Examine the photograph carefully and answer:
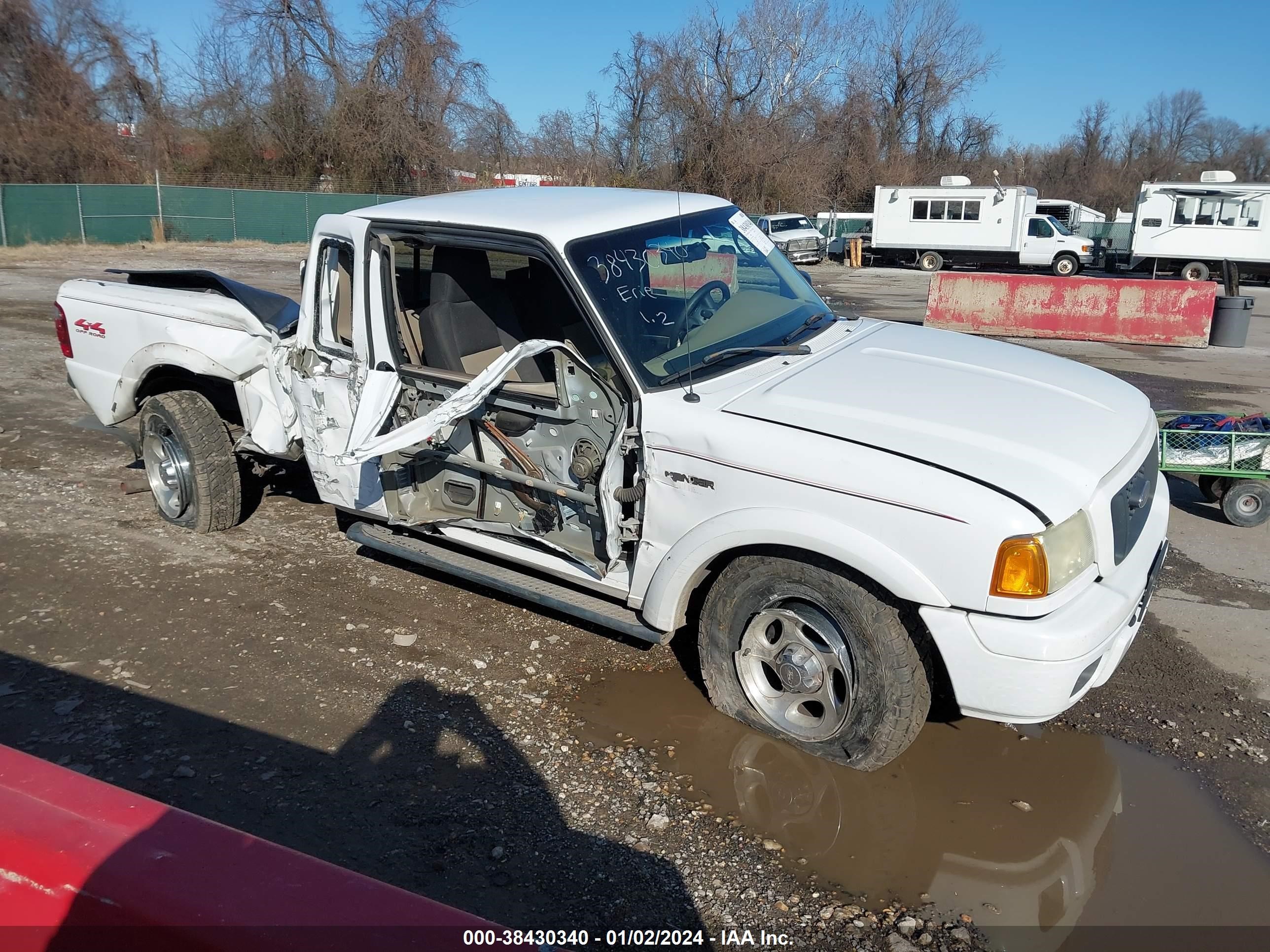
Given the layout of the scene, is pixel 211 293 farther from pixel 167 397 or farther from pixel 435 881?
pixel 435 881

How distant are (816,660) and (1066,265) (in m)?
32.1

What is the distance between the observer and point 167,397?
586 centimetres

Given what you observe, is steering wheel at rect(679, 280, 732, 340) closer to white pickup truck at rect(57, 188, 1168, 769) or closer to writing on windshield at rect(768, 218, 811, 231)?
white pickup truck at rect(57, 188, 1168, 769)

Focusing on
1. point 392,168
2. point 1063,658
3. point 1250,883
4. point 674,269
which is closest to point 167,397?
point 674,269

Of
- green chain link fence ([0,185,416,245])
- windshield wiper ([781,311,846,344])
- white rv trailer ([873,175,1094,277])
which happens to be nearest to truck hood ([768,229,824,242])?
white rv trailer ([873,175,1094,277])

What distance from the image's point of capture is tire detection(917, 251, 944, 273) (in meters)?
33.5

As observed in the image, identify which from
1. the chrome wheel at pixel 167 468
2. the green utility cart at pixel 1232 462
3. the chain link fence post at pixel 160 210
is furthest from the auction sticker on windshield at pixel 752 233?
the chain link fence post at pixel 160 210

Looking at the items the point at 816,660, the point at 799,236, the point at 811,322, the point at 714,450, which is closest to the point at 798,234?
the point at 799,236

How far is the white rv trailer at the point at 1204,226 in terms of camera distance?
28109mm

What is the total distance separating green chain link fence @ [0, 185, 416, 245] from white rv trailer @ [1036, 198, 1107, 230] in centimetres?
2628

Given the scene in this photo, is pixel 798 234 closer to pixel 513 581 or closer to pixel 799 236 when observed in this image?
pixel 799 236

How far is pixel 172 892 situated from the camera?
176 centimetres

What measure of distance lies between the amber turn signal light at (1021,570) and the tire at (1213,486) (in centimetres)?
415

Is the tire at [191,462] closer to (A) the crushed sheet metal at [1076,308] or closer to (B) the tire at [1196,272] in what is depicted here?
(A) the crushed sheet metal at [1076,308]
